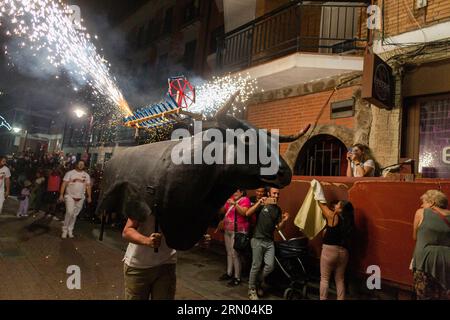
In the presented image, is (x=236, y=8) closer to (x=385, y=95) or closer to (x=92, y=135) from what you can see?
(x=385, y=95)

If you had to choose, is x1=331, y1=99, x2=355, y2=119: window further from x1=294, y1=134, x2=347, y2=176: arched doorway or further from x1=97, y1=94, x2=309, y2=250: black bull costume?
x1=97, y1=94, x2=309, y2=250: black bull costume

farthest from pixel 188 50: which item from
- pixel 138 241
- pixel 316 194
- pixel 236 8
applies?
pixel 138 241

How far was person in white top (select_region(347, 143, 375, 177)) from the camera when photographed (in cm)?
677

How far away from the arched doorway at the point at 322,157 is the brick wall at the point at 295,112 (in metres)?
0.58

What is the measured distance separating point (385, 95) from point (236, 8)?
723cm

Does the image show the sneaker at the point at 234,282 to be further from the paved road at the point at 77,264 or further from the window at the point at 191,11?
the window at the point at 191,11

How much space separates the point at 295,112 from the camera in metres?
9.07

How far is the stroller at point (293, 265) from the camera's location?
5.67 metres

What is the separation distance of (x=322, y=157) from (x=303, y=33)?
4.25 meters

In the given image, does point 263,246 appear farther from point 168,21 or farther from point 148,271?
point 168,21
